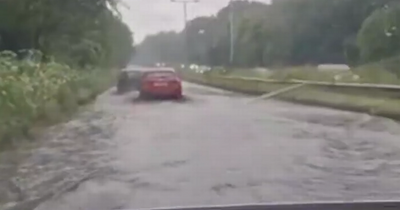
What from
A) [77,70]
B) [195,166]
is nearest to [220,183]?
[195,166]

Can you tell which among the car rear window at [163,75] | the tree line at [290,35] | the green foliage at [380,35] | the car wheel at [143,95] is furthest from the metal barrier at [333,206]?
the car wheel at [143,95]

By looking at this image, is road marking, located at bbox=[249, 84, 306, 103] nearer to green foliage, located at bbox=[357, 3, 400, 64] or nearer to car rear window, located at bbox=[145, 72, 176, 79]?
car rear window, located at bbox=[145, 72, 176, 79]

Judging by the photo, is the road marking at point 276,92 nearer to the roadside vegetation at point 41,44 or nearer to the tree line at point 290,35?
the tree line at point 290,35

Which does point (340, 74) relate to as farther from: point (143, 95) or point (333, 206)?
point (143, 95)

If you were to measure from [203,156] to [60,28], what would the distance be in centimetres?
151

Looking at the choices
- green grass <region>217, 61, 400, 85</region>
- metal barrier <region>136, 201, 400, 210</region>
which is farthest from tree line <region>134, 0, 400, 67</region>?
Result: metal barrier <region>136, 201, 400, 210</region>

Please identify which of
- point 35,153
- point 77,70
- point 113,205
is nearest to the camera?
point 113,205

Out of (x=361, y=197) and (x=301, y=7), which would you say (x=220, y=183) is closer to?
(x=361, y=197)

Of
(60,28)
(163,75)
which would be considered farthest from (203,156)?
(60,28)

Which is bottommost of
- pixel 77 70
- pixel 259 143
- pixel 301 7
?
pixel 259 143

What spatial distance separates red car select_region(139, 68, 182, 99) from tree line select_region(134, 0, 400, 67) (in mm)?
366

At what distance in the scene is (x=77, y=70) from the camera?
7043mm

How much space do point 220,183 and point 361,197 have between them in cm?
82

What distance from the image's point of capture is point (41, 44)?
18.5 feet
